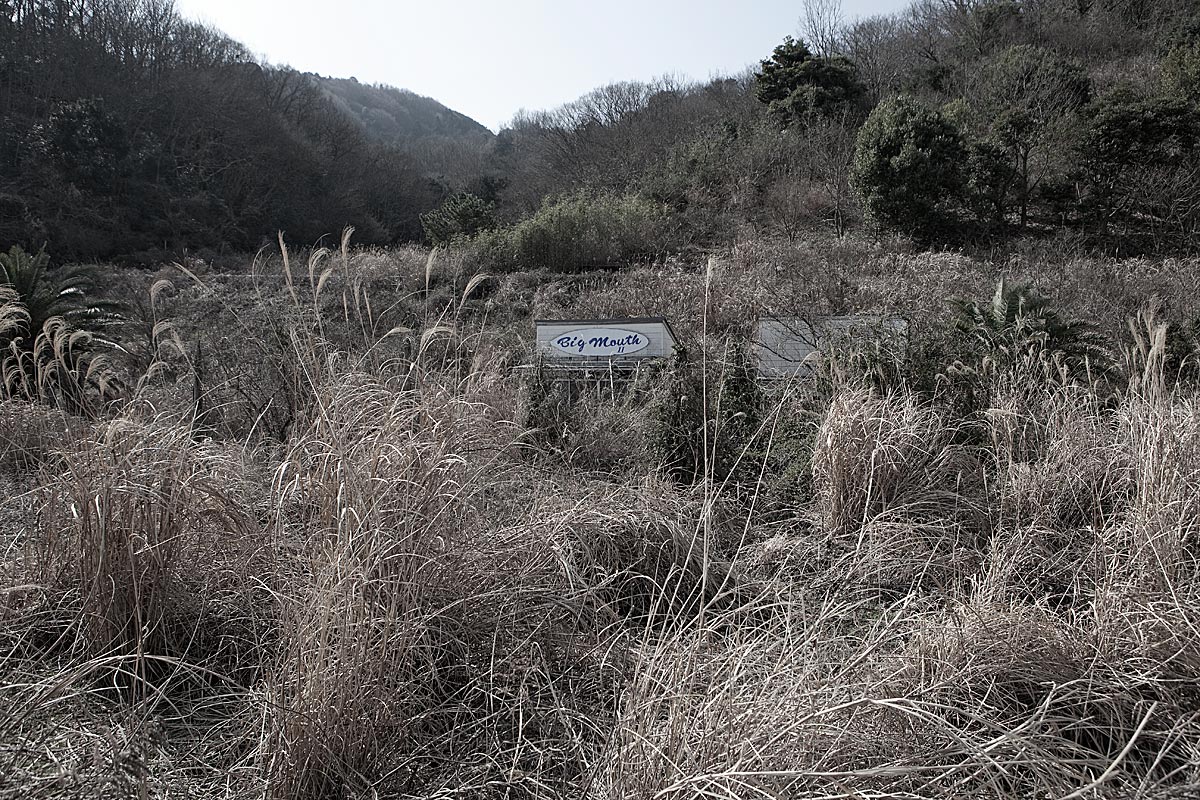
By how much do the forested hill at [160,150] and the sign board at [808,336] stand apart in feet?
63.0

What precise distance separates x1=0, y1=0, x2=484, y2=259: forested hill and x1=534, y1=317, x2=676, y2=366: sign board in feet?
58.6

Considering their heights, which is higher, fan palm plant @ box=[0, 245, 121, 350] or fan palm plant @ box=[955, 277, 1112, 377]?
fan palm plant @ box=[0, 245, 121, 350]

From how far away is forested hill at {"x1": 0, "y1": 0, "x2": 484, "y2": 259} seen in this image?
21.5 m

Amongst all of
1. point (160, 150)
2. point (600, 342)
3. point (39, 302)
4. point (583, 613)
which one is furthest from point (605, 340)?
point (160, 150)

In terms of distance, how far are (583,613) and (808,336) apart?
5.03 metres

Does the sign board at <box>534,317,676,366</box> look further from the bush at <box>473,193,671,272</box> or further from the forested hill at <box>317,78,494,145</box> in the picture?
the forested hill at <box>317,78,494,145</box>

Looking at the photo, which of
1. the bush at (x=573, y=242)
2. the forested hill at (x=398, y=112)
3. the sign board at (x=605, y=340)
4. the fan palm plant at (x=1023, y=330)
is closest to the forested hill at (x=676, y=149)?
the bush at (x=573, y=242)

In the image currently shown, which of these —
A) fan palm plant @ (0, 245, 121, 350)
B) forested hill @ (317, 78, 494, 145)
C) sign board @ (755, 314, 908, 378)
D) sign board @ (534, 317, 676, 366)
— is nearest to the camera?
sign board @ (755, 314, 908, 378)


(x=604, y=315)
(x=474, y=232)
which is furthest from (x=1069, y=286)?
(x=474, y=232)

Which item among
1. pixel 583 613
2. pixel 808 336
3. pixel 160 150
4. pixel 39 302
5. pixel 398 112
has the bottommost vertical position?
pixel 583 613

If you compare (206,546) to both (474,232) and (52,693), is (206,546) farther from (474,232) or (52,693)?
Result: (474,232)

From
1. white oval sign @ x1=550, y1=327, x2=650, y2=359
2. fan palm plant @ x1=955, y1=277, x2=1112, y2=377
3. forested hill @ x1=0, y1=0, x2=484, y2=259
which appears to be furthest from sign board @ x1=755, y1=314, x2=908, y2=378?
forested hill @ x1=0, y1=0, x2=484, y2=259

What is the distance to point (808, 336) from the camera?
22.5 ft

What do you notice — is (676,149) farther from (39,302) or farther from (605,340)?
(39,302)
